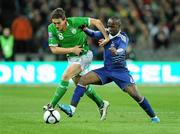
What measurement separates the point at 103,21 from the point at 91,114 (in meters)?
12.5

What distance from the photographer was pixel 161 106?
17.2 meters

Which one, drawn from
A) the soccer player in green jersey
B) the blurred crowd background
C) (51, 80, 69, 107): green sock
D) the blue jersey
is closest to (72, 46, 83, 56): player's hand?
the soccer player in green jersey

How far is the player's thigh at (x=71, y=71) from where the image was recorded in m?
13.5

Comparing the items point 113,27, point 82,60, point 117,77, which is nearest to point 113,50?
point 113,27

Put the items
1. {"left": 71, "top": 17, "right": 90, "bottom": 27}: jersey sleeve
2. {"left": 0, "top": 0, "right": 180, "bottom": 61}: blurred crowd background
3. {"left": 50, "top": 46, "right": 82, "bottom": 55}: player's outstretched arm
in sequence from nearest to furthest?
1. {"left": 50, "top": 46, "right": 82, "bottom": 55}: player's outstretched arm
2. {"left": 71, "top": 17, "right": 90, "bottom": 27}: jersey sleeve
3. {"left": 0, "top": 0, "right": 180, "bottom": 61}: blurred crowd background

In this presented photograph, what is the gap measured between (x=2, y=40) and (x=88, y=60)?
1279 centimetres

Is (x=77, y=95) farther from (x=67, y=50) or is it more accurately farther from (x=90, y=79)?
(x=67, y=50)

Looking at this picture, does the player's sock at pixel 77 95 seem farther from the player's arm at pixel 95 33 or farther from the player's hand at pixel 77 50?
the player's arm at pixel 95 33

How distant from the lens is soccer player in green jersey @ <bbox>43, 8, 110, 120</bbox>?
43.7 feet

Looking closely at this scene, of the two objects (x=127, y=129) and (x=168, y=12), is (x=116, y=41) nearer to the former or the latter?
(x=127, y=129)

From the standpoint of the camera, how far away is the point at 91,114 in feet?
49.6

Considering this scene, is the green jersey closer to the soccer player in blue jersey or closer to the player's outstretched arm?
the player's outstretched arm

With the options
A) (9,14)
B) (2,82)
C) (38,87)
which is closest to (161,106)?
(38,87)

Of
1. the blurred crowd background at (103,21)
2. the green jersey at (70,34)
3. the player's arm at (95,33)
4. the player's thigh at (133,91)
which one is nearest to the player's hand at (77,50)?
the green jersey at (70,34)
